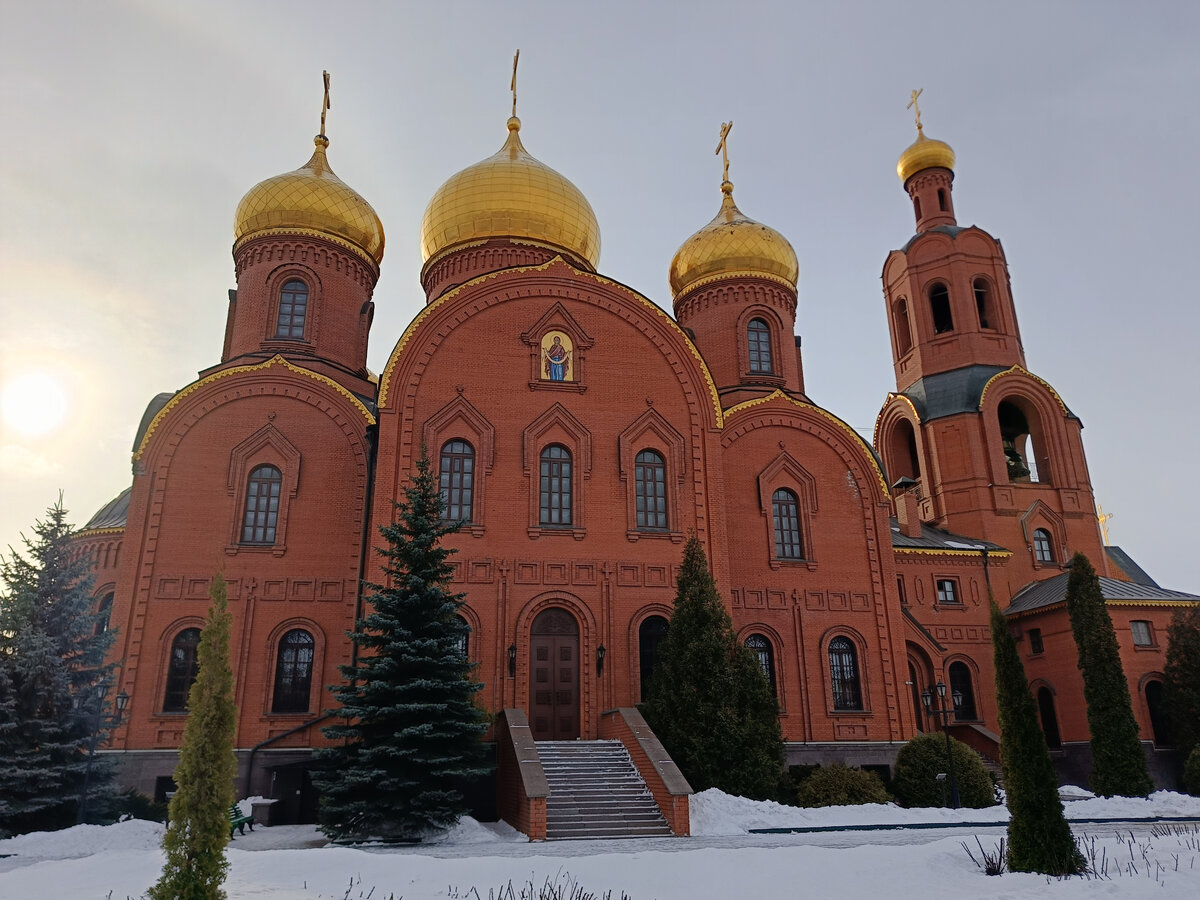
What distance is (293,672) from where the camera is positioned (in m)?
16.7

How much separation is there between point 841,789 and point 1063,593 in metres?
9.68

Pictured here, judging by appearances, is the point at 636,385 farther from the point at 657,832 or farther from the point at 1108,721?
the point at 1108,721

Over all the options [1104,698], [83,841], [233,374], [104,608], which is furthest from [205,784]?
[1104,698]

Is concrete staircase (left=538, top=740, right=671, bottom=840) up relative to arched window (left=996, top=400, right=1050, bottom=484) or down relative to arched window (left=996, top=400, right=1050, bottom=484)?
down

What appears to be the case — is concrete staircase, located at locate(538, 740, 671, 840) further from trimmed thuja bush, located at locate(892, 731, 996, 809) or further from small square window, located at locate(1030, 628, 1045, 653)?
small square window, located at locate(1030, 628, 1045, 653)

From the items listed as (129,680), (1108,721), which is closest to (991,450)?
(1108,721)

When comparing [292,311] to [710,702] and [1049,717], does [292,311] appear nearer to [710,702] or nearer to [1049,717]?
[710,702]

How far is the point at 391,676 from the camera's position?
497 inches

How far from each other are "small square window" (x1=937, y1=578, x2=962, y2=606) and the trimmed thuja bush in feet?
24.1

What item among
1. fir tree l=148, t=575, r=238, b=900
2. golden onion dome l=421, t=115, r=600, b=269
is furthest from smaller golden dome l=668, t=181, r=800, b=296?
fir tree l=148, t=575, r=238, b=900

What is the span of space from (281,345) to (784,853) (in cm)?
1506

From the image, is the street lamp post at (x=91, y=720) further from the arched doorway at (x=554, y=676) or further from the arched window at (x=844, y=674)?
the arched window at (x=844, y=674)

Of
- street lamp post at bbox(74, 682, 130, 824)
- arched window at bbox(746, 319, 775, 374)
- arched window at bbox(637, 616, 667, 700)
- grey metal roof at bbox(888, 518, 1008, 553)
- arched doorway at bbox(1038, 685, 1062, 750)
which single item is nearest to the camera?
street lamp post at bbox(74, 682, 130, 824)

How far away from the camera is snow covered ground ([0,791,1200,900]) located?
7664mm
